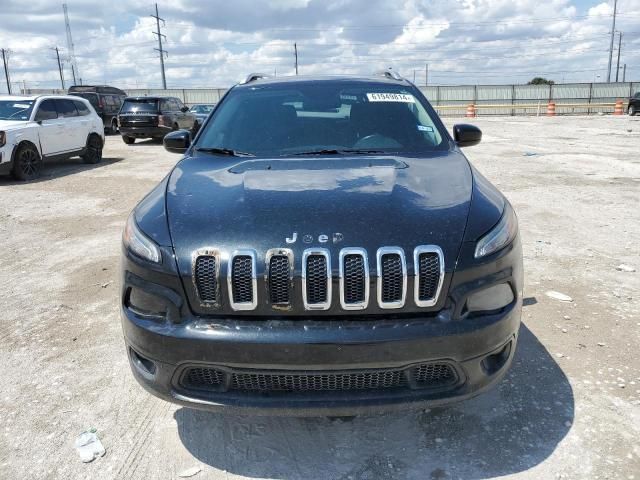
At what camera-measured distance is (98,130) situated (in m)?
13.8

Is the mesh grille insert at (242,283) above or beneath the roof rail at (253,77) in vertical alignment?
beneath

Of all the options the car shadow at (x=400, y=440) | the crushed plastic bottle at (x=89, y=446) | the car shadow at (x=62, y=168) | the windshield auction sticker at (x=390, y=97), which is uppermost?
the windshield auction sticker at (x=390, y=97)

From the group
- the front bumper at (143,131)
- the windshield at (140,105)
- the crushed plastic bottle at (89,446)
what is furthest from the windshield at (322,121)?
the windshield at (140,105)

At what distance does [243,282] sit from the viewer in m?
2.12

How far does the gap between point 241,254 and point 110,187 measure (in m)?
8.75

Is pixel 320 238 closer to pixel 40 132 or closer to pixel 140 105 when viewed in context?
pixel 40 132

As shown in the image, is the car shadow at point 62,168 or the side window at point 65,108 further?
the side window at point 65,108

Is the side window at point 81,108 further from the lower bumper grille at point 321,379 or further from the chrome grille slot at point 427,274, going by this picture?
the chrome grille slot at point 427,274

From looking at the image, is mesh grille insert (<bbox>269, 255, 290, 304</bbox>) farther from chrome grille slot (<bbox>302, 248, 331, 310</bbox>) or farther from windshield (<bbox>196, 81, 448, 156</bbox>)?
windshield (<bbox>196, 81, 448, 156</bbox>)

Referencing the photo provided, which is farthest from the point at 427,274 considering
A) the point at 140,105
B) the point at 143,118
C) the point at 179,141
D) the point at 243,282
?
the point at 140,105

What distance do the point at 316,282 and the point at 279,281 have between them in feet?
0.48

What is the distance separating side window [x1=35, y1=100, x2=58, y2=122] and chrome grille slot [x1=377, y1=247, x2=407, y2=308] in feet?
37.1

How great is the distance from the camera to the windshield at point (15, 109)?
430 inches

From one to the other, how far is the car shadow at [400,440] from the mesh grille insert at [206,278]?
0.86 meters
